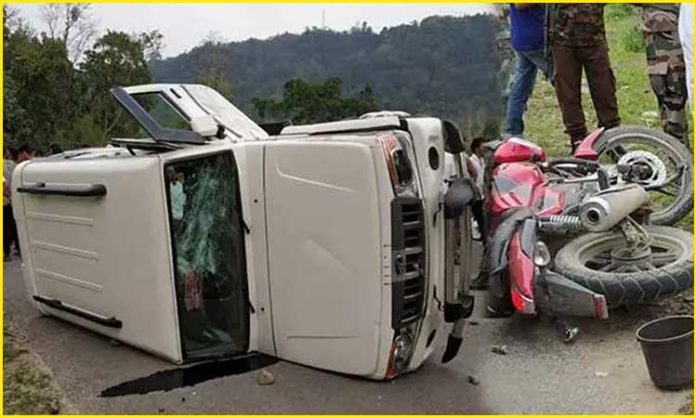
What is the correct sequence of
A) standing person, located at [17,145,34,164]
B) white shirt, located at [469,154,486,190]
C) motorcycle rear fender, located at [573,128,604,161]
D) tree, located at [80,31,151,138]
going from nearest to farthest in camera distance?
white shirt, located at [469,154,486,190] < motorcycle rear fender, located at [573,128,604,161] < standing person, located at [17,145,34,164] < tree, located at [80,31,151,138]

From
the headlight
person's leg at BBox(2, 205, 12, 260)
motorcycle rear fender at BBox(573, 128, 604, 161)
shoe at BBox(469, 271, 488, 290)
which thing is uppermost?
the headlight

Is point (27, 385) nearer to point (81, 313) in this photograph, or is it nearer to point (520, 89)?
point (81, 313)

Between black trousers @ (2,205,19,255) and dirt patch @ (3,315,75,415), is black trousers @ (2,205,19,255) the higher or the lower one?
the lower one

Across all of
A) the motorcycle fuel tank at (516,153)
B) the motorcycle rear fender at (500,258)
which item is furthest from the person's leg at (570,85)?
the motorcycle rear fender at (500,258)

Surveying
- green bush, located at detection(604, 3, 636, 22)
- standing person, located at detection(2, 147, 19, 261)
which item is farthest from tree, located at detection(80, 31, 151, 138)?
green bush, located at detection(604, 3, 636, 22)

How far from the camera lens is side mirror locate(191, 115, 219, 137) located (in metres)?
4.25

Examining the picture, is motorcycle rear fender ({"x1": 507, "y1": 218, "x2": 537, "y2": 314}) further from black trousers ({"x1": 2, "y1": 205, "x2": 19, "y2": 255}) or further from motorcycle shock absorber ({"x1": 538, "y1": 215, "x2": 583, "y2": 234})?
black trousers ({"x1": 2, "y1": 205, "x2": 19, "y2": 255})

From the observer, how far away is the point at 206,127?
14.1 ft

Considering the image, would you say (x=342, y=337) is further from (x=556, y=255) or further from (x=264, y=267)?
(x=556, y=255)

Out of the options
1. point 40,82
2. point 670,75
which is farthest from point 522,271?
point 40,82

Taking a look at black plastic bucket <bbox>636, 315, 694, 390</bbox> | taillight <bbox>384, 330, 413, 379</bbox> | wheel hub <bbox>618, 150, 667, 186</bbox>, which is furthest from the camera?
wheel hub <bbox>618, 150, 667, 186</bbox>

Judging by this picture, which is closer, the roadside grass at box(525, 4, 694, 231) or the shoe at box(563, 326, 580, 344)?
the shoe at box(563, 326, 580, 344)

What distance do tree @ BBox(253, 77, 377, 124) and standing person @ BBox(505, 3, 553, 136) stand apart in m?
1.87

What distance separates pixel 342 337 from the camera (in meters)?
3.73
